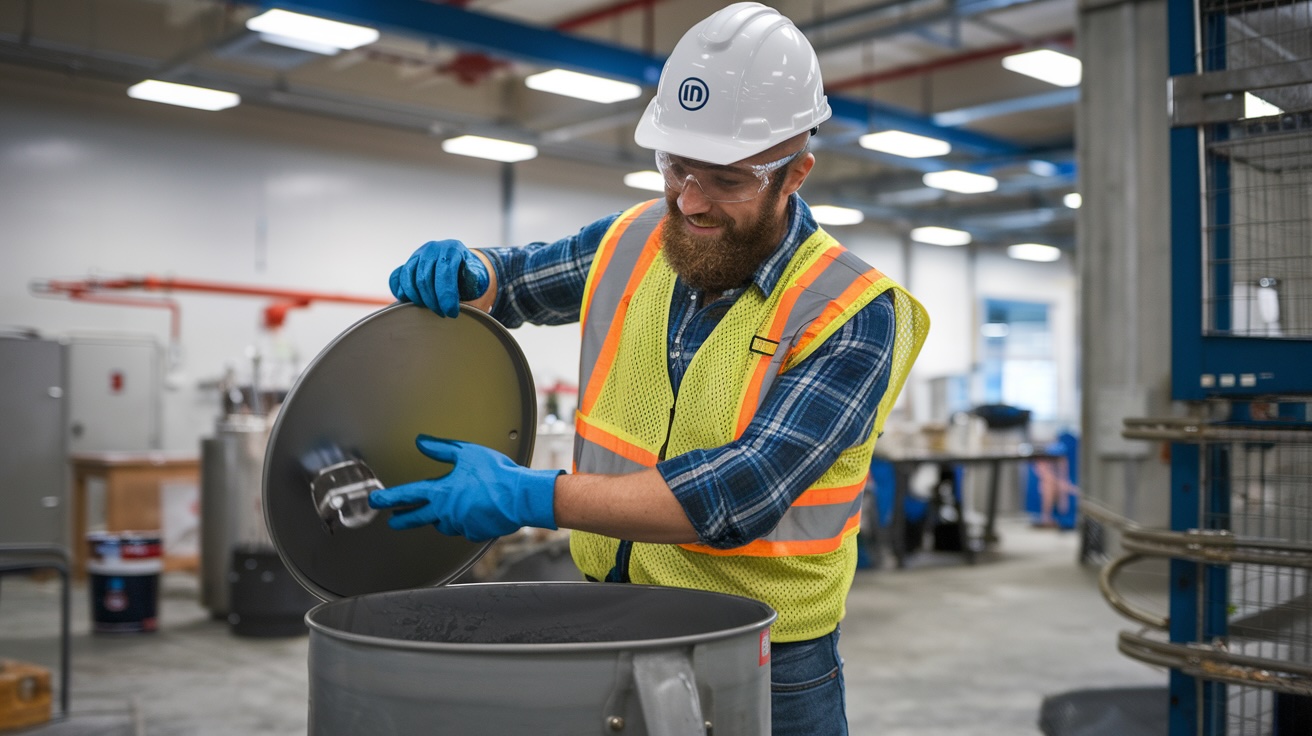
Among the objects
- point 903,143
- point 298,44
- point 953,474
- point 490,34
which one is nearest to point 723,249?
point 490,34

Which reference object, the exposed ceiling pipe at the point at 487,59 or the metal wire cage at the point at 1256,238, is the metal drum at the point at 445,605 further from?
the exposed ceiling pipe at the point at 487,59

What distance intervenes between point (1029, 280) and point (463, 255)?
15.0 metres

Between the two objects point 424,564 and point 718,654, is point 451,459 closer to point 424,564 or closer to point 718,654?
point 424,564

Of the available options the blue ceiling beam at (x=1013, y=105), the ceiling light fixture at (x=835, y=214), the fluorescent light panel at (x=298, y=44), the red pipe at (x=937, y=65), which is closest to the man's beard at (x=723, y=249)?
the fluorescent light panel at (x=298, y=44)

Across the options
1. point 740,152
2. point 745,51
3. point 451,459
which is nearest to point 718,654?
point 451,459

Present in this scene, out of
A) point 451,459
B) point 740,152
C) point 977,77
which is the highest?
point 977,77

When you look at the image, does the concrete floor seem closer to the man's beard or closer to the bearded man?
the bearded man

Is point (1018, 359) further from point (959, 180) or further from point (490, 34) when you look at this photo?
point (490, 34)

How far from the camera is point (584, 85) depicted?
7.29 metres

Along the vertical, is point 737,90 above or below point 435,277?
above

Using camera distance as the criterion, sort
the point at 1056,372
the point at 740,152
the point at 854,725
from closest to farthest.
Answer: the point at 740,152 < the point at 854,725 < the point at 1056,372

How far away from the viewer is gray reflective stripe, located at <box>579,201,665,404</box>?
1506 mm

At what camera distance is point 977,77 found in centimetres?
1013

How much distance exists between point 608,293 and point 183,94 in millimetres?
6748
